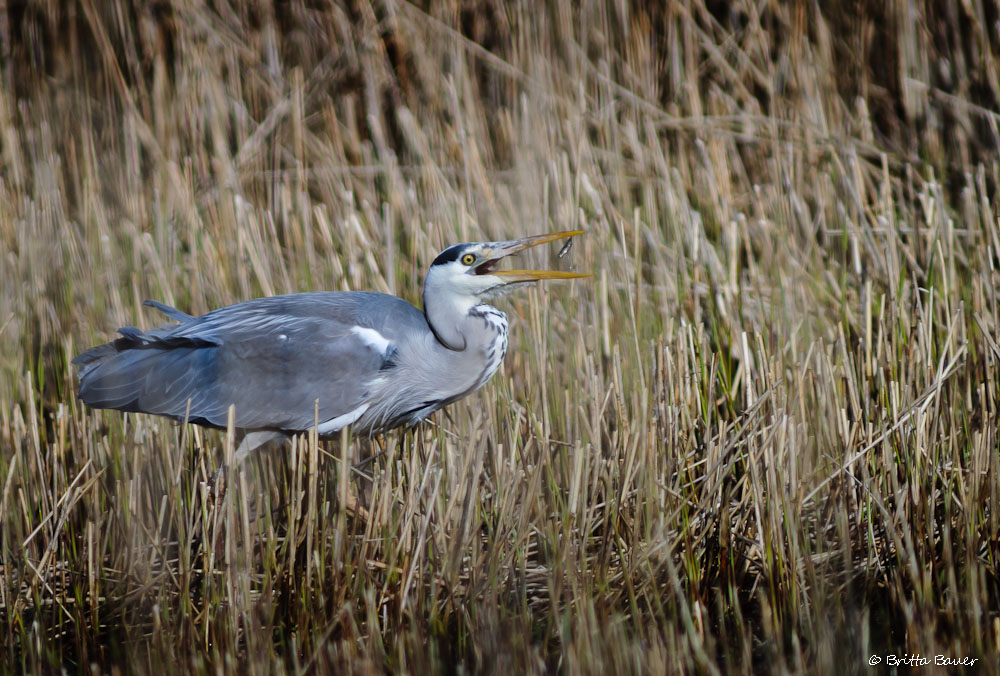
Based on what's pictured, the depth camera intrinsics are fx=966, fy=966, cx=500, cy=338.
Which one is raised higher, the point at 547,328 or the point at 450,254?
the point at 450,254

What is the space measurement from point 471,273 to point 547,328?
37cm

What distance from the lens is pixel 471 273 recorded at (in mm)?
3096

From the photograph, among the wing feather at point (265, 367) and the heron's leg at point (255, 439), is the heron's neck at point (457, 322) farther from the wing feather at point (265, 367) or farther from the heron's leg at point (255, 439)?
the heron's leg at point (255, 439)

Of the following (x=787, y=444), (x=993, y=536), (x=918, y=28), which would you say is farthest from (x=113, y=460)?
(x=918, y=28)

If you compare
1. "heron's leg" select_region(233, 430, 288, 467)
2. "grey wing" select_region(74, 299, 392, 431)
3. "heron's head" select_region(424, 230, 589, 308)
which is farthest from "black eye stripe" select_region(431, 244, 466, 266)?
"heron's leg" select_region(233, 430, 288, 467)

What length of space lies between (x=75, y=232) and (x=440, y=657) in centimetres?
319

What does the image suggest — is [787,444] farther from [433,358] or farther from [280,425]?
[280,425]

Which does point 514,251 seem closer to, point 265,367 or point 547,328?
point 547,328

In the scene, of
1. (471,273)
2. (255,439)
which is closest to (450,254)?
(471,273)

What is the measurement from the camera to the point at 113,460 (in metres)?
3.21

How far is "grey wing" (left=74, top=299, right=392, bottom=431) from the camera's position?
3082mm

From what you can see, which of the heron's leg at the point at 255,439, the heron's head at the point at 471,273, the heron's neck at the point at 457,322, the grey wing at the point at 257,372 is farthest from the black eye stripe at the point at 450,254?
the heron's leg at the point at 255,439

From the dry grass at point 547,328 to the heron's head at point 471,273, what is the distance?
0.27 metres

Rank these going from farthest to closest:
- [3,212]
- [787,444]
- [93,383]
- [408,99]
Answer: [408,99]
[3,212]
[93,383]
[787,444]
